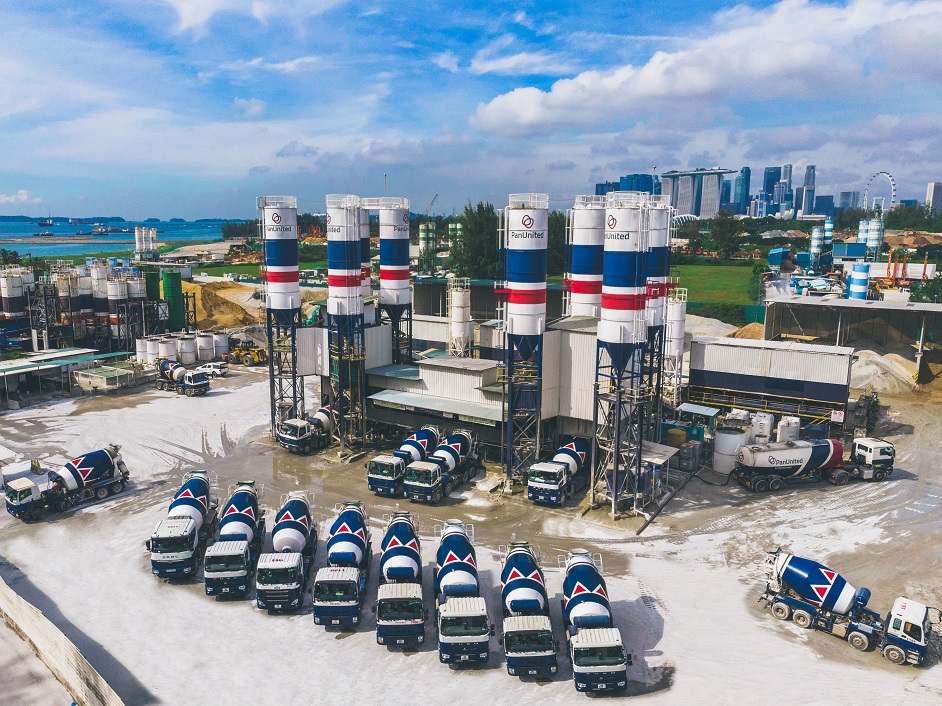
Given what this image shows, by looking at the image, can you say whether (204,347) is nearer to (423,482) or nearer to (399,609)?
(423,482)

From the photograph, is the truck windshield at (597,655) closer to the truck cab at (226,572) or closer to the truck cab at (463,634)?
the truck cab at (463,634)

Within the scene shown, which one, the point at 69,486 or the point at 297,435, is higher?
the point at 297,435

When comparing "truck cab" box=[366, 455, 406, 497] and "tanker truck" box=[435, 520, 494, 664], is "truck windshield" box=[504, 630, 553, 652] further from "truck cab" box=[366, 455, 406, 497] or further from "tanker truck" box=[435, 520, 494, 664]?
"truck cab" box=[366, 455, 406, 497]

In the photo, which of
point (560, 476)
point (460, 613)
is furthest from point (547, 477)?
point (460, 613)

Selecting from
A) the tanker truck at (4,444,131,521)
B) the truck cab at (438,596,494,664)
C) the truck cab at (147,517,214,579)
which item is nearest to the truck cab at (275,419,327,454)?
the tanker truck at (4,444,131,521)

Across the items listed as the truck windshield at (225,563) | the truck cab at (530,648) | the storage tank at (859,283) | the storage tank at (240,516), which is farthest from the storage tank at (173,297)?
the storage tank at (859,283)

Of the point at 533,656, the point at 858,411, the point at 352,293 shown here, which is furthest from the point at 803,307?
the point at 533,656
